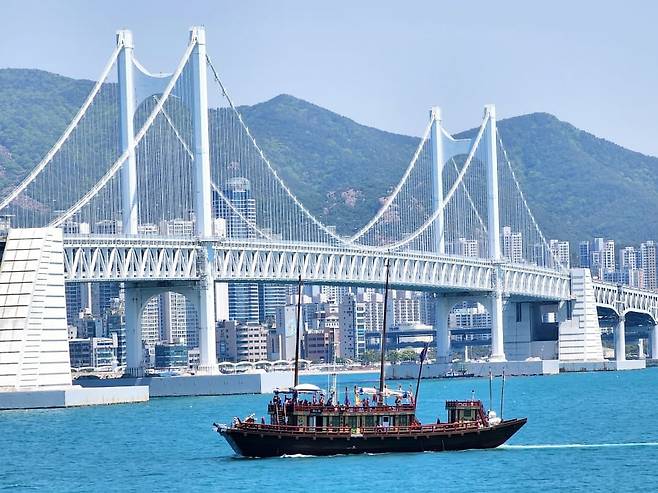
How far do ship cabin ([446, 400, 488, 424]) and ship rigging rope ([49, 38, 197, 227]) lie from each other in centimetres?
3307

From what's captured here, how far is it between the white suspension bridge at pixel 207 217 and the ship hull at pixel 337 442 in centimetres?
2932

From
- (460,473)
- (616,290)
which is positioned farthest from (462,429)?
(616,290)

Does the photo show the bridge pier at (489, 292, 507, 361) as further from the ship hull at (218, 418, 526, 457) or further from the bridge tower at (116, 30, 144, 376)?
the ship hull at (218, 418, 526, 457)

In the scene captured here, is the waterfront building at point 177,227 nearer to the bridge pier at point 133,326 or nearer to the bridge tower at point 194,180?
the bridge tower at point 194,180

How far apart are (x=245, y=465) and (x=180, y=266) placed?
138 feet

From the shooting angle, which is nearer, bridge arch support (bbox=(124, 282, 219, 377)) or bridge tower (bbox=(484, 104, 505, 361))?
bridge arch support (bbox=(124, 282, 219, 377))

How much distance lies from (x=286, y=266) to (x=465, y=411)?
48281mm

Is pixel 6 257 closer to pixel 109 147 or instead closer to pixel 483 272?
pixel 109 147

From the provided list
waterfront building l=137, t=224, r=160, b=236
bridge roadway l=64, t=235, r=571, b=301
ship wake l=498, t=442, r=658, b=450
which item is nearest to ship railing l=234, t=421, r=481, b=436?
ship wake l=498, t=442, r=658, b=450

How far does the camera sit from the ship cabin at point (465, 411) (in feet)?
190

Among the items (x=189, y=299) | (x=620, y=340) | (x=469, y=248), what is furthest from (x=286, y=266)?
(x=620, y=340)

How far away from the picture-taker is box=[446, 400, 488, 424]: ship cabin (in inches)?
2286

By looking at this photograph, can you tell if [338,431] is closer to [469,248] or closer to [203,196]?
[203,196]

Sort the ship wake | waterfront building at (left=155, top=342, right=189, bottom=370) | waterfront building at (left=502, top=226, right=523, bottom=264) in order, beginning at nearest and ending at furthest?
the ship wake < waterfront building at (left=502, top=226, right=523, bottom=264) < waterfront building at (left=155, top=342, right=189, bottom=370)
